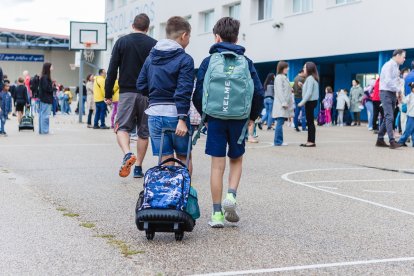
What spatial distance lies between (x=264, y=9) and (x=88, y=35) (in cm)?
1164

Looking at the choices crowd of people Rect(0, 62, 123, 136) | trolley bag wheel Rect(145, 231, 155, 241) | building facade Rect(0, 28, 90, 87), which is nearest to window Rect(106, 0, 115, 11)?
building facade Rect(0, 28, 90, 87)

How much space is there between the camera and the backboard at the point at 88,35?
30703mm

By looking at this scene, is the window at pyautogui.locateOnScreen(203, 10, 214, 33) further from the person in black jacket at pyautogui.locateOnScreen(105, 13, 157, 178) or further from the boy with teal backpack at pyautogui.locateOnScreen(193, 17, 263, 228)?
the boy with teal backpack at pyautogui.locateOnScreen(193, 17, 263, 228)

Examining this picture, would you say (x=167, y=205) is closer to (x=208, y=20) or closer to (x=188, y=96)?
(x=188, y=96)

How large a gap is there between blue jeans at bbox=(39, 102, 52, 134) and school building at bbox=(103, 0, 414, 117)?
15.0 metres

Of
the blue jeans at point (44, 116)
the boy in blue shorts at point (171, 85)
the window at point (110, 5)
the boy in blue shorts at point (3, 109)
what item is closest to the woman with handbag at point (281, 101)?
the blue jeans at point (44, 116)

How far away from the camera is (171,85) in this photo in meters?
6.92

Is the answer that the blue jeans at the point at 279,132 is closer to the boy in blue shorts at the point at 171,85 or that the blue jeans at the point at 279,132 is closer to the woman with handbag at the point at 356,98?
the boy in blue shorts at the point at 171,85

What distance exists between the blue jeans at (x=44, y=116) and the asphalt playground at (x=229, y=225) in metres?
7.51

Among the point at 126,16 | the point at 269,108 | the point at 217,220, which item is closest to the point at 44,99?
the point at 269,108

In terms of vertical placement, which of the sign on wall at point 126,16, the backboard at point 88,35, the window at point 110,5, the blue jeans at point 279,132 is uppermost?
the window at point 110,5

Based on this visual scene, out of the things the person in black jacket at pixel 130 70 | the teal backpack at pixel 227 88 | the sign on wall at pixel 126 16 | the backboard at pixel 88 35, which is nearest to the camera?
the teal backpack at pixel 227 88

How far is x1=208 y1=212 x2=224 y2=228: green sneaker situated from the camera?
6.21 metres

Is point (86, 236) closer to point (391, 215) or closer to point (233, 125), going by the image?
point (233, 125)
